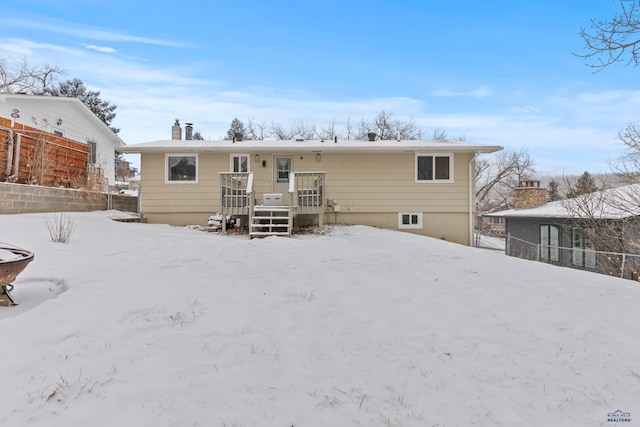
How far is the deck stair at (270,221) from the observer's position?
8039 mm

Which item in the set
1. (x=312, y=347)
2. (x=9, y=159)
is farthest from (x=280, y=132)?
(x=312, y=347)

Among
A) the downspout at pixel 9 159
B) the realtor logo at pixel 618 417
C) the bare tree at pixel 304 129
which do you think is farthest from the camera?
the bare tree at pixel 304 129

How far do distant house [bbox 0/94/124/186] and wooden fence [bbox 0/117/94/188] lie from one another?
0.26 metres

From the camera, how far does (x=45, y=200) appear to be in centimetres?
806

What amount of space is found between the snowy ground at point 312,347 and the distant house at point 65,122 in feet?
30.1

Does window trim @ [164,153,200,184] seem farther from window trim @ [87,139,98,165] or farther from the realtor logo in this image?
the realtor logo

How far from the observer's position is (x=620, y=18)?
16.3 feet

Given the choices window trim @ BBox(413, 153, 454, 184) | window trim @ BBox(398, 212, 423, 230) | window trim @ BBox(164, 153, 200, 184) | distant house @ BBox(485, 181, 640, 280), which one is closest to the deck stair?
window trim @ BBox(164, 153, 200, 184)

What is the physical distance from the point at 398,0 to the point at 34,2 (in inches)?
475

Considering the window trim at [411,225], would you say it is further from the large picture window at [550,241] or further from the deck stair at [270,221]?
the large picture window at [550,241]

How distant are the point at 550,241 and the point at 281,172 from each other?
36.5ft

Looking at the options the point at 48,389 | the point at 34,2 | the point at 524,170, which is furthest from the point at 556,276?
the point at 524,170

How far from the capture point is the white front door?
34.8 feet

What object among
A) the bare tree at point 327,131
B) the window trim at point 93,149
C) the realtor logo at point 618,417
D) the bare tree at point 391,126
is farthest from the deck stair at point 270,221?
the bare tree at point 391,126
